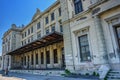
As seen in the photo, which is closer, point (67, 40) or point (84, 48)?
point (84, 48)

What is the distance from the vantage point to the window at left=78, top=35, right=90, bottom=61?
38.1 ft

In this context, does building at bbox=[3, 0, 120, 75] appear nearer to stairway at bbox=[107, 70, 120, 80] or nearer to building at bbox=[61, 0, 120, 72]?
building at bbox=[61, 0, 120, 72]

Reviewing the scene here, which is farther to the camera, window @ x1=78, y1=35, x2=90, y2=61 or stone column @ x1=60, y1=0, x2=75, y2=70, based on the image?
stone column @ x1=60, y1=0, x2=75, y2=70

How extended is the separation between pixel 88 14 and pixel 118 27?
2.92m

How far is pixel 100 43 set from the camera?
32.6 feet

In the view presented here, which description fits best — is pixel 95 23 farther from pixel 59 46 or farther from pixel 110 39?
pixel 59 46

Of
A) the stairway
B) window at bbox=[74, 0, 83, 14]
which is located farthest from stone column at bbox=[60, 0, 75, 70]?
A: the stairway

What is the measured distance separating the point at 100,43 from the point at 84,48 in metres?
2.28

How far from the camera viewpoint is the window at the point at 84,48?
11.6 metres

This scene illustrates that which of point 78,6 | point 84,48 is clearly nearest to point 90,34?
point 84,48

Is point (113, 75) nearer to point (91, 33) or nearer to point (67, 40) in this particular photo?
point (91, 33)

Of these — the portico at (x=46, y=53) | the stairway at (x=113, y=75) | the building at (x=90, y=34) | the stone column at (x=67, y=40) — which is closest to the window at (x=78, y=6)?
the building at (x=90, y=34)

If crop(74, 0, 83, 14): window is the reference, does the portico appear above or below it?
below

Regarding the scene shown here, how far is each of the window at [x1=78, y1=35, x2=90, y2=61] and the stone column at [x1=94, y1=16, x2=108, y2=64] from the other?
1.35m
